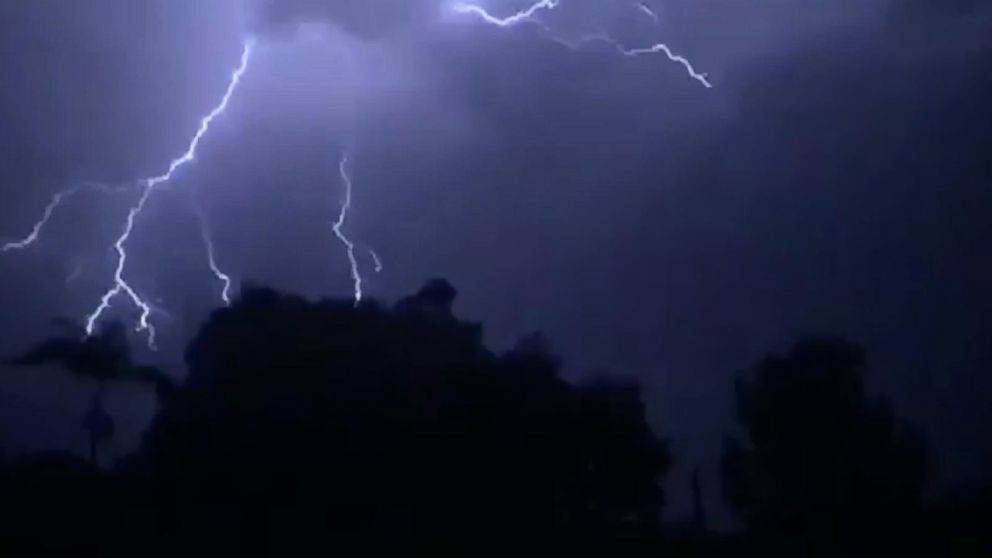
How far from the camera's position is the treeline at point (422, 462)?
9.55 metres

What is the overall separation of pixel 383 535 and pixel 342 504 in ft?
1.14

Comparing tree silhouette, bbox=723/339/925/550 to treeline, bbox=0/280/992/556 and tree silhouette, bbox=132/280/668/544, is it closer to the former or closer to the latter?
treeline, bbox=0/280/992/556

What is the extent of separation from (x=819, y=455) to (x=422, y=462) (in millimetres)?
2695

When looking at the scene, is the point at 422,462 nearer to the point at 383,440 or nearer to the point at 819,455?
the point at 383,440

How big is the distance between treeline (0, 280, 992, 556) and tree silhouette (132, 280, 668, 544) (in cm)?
1

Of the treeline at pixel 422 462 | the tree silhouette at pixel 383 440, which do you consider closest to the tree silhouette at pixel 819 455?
the treeline at pixel 422 462

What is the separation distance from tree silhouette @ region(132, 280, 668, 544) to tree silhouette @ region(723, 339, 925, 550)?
0.65 m

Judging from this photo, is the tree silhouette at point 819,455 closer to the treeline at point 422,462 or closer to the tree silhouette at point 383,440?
the treeline at point 422,462

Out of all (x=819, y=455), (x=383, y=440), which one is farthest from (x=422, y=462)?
(x=819, y=455)

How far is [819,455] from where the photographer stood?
10148 mm

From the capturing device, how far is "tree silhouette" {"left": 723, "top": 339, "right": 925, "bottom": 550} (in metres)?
9.80

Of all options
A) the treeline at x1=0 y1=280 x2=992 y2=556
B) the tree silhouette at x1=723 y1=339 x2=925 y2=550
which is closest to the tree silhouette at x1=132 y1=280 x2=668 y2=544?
the treeline at x1=0 y1=280 x2=992 y2=556

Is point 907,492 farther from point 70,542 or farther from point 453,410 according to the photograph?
point 70,542

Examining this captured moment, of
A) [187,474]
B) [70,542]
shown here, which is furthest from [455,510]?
[70,542]
